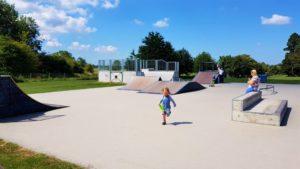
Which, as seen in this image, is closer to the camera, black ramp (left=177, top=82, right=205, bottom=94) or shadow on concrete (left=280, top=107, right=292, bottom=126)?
shadow on concrete (left=280, top=107, right=292, bottom=126)

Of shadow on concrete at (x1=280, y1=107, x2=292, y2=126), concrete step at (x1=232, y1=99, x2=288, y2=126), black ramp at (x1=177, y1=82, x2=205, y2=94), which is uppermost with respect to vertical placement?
black ramp at (x1=177, y1=82, x2=205, y2=94)

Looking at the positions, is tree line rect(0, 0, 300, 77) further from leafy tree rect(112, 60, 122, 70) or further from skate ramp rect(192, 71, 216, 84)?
skate ramp rect(192, 71, 216, 84)

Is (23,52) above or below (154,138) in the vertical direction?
above

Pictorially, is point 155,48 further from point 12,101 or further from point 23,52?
point 12,101

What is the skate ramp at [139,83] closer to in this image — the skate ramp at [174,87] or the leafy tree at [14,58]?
the skate ramp at [174,87]

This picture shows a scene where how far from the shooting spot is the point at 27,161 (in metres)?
5.13

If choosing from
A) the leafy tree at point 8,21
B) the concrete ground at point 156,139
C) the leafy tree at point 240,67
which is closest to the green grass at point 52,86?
the concrete ground at point 156,139

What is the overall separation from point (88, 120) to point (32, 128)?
1.71 metres

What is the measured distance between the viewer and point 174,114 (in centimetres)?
1003

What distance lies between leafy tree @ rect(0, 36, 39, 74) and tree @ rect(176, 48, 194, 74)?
2789cm

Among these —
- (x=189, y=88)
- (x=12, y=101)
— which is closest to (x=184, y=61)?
(x=189, y=88)

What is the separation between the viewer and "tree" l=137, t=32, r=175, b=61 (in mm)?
54062

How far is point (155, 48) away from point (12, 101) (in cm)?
4533

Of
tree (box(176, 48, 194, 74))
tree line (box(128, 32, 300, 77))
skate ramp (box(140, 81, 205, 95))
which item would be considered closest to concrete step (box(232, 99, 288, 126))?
skate ramp (box(140, 81, 205, 95))
